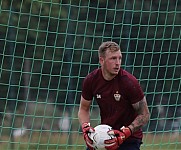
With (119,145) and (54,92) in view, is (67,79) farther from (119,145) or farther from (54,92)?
(119,145)

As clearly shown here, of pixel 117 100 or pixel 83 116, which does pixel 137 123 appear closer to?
pixel 117 100

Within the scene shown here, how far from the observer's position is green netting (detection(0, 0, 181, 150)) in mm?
8781

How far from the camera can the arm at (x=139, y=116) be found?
5.68 metres

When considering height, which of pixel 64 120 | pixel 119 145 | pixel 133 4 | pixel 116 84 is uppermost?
pixel 133 4

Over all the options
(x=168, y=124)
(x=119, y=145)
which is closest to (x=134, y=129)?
(x=119, y=145)

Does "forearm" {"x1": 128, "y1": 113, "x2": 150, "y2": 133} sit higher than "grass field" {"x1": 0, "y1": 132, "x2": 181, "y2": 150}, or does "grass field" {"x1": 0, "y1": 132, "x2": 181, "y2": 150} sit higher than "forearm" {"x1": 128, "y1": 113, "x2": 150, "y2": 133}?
"forearm" {"x1": 128, "y1": 113, "x2": 150, "y2": 133}

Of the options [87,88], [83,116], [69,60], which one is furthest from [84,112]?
[69,60]

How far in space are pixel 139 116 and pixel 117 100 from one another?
0.24 meters

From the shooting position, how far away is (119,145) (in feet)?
18.8

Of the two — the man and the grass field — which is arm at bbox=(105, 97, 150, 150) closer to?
the man

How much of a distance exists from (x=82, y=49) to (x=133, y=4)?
98cm

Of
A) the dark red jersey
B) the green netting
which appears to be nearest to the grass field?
the green netting

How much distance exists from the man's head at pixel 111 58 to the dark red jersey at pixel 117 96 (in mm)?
100

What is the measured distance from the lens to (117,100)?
5.77m
